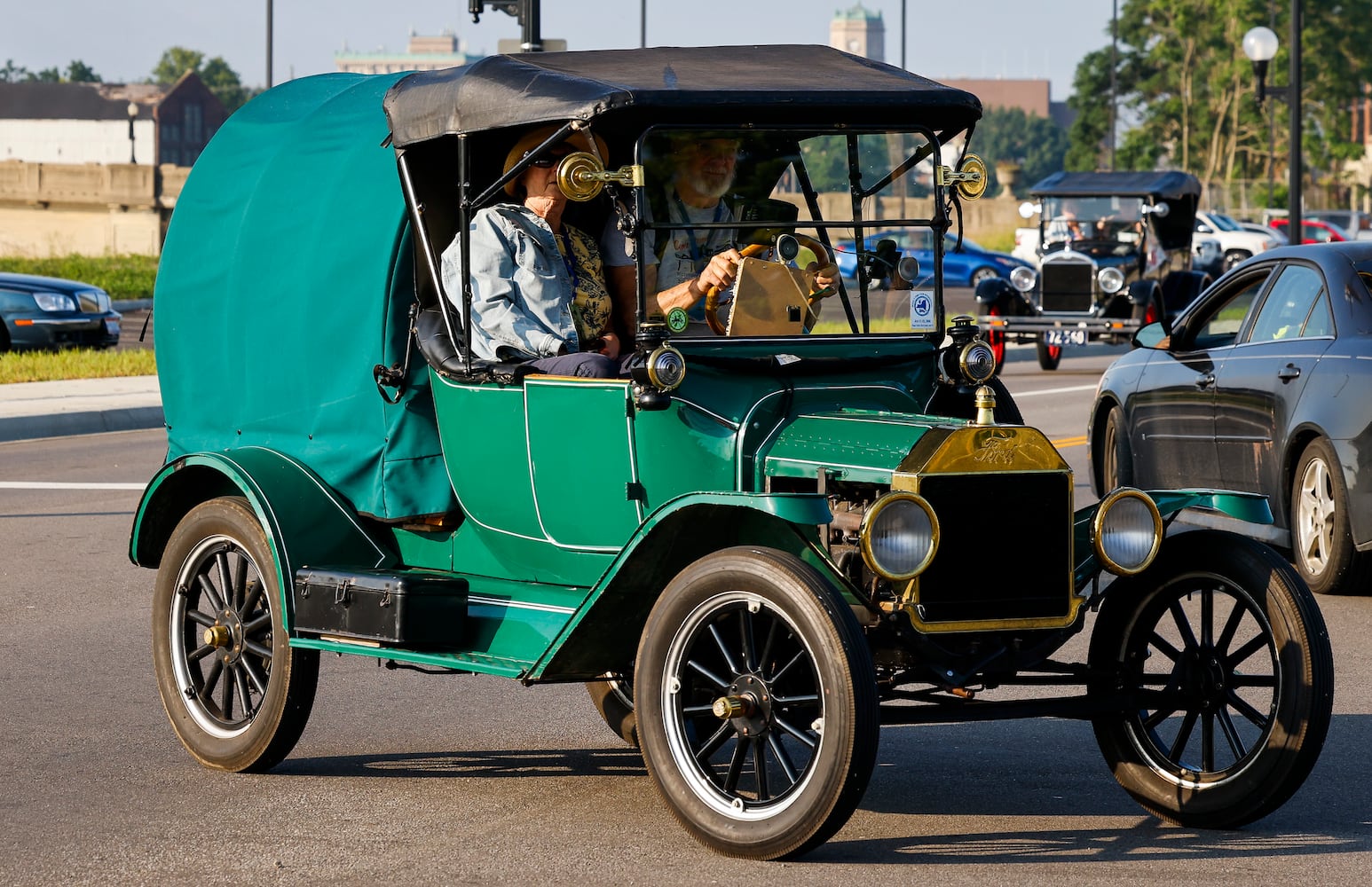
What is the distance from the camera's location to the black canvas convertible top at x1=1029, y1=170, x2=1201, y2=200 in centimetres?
2567

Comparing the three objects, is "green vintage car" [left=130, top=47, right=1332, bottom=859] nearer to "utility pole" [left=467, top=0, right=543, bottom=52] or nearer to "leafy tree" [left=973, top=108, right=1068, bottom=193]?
"utility pole" [left=467, top=0, right=543, bottom=52]

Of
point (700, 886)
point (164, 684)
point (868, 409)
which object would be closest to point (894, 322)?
point (868, 409)

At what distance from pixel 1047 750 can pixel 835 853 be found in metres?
1.58

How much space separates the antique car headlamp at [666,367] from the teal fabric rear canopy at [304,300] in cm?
126

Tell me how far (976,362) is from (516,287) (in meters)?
1.39

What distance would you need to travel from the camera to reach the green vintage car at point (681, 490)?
17.3 feet

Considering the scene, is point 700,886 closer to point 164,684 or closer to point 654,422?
point 654,422

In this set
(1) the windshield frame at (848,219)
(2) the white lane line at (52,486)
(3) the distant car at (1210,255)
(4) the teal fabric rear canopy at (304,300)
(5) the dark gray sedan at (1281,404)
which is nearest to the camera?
(1) the windshield frame at (848,219)

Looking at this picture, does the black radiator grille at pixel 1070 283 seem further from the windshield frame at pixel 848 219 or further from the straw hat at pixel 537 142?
the straw hat at pixel 537 142

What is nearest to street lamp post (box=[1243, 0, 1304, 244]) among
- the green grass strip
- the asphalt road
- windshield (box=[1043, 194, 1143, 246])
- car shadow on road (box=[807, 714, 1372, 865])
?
windshield (box=[1043, 194, 1143, 246])

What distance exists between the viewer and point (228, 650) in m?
6.54

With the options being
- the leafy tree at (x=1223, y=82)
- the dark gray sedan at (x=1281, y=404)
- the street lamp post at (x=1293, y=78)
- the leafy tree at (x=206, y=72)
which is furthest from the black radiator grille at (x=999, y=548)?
the leafy tree at (x=206, y=72)

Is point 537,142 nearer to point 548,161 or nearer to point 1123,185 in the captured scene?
point 548,161

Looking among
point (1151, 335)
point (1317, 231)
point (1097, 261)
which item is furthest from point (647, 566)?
point (1317, 231)
